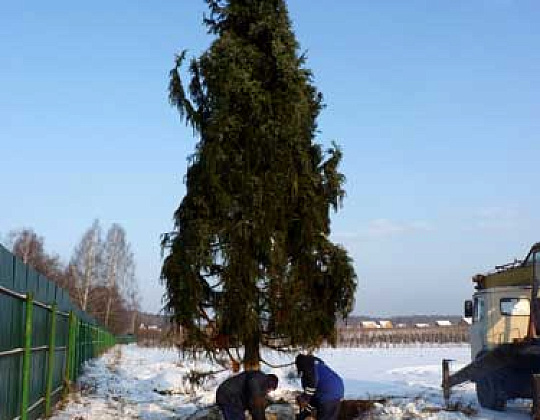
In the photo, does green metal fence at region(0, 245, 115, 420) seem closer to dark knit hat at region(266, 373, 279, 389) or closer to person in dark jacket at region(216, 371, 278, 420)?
person in dark jacket at region(216, 371, 278, 420)

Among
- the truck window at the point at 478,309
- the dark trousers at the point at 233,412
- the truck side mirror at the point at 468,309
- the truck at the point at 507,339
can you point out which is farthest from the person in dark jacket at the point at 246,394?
the truck side mirror at the point at 468,309

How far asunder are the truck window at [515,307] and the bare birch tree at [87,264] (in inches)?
1896

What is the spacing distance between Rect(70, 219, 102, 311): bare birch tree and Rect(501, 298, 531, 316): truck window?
4815cm

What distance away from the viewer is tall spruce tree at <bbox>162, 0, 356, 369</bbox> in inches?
504

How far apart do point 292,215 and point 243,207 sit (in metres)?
0.90

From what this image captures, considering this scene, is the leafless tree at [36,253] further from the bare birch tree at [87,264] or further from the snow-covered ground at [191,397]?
the snow-covered ground at [191,397]

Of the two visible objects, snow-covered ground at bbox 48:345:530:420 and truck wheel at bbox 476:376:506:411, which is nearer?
snow-covered ground at bbox 48:345:530:420

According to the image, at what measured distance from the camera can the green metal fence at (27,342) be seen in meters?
8.91

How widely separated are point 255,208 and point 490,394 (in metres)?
7.42

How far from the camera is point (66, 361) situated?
17016 mm

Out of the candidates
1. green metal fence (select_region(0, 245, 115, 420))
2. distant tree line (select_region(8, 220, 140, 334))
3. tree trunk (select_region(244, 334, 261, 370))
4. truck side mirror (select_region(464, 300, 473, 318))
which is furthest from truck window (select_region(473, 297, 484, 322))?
distant tree line (select_region(8, 220, 140, 334))

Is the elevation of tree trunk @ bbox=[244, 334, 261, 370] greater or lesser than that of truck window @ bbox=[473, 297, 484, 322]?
lesser

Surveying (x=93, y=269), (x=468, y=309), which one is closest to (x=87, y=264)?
(x=93, y=269)

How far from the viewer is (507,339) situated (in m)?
16.5
